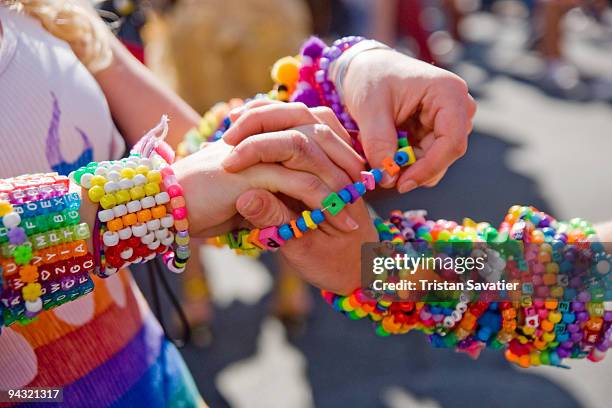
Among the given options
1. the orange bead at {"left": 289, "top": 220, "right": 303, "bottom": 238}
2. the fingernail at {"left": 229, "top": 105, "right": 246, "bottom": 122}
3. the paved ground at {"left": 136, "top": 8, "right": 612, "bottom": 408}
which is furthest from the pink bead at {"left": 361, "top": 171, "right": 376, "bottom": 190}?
the paved ground at {"left": 136, "top": 8, "right": 612, "bottom": 408}

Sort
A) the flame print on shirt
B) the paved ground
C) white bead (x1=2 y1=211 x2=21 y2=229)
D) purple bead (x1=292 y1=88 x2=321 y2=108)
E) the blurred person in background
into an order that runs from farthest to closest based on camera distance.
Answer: the blurred person in background < the paved ground < purple bead (x1=292 y1=88 x2=321 y2=108) < the flame print on shirt < white bead (x1=2 y1=211 x2=21 y2=229)

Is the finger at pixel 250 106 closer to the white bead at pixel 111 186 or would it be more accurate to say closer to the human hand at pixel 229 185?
the human hand at pixel 229 185

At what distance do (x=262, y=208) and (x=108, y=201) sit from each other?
0.20m

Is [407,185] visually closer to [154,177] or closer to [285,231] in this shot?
[285,231]

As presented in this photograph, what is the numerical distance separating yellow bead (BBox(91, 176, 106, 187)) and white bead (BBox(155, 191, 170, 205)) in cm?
7

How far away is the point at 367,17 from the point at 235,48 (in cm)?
161

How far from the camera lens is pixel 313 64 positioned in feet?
3.47

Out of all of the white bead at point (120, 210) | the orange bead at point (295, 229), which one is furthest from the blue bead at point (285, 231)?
the white bead at point (120, 210)

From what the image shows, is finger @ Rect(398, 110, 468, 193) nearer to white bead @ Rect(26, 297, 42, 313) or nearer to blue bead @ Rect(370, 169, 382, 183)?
blue bead @ Rect(370, 169, 382, 183)

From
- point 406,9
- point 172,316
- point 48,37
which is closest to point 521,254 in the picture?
point 48,37

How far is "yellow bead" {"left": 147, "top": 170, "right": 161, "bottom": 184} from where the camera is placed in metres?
0.80

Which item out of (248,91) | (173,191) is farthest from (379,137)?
(248,91)

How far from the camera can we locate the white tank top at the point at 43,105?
868 mm

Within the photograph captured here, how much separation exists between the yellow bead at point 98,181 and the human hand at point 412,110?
0.38 meters
